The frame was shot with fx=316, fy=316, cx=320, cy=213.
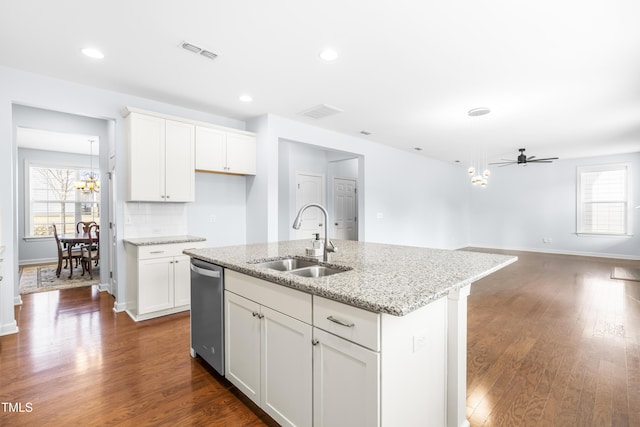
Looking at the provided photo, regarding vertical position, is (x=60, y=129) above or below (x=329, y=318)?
above

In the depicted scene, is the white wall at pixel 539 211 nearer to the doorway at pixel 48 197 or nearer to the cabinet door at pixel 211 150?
the cabinet door at pixel 211 150

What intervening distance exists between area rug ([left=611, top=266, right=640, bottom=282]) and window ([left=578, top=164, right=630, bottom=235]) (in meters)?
1.97

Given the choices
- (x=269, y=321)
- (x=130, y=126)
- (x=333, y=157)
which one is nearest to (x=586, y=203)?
(x=333, y=157)

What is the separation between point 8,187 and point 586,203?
36.1ft

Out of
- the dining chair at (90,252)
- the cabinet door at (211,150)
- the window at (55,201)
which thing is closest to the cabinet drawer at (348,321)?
the cabinet door at (211,150)

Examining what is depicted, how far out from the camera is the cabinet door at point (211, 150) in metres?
3.96

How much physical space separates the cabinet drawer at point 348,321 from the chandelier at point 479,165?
3.87m

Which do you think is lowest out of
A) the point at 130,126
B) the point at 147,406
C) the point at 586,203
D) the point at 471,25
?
the point at 147,406

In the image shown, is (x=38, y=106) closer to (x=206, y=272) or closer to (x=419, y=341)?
(x=206, y=272)

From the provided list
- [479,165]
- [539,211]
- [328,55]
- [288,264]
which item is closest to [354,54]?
[328,55]

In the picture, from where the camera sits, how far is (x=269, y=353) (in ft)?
5.72

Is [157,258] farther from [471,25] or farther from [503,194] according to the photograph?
[503,194]

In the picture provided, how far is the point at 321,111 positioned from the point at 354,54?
154 cm

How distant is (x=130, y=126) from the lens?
346 cm
